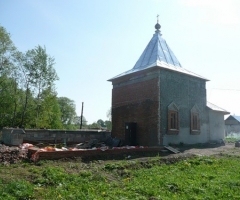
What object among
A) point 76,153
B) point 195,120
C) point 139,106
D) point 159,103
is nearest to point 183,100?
point 195,120

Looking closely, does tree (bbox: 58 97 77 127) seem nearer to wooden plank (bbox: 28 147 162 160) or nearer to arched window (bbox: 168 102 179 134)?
arched window (bbox: 168 102 179 134)

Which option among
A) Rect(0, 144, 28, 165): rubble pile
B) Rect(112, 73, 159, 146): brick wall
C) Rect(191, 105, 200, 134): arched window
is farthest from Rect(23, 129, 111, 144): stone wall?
Rect(191, 105, 200, 134): arched window

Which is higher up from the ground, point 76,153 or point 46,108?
point 46,108

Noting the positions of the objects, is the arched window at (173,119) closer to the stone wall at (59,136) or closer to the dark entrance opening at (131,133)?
the dark entrance opening at (131,133)

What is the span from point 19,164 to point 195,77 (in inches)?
543

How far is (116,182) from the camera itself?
680cm

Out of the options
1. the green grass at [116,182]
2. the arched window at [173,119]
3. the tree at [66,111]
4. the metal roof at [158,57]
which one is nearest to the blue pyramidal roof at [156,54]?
the metal roof at [158,57]

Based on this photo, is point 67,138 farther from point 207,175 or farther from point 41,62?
point 41,62

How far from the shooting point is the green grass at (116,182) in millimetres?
5562

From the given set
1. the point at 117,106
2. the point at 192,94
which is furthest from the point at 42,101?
the point at 192,94

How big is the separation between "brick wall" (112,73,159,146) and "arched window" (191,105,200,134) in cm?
376

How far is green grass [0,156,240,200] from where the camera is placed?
18.2 ft

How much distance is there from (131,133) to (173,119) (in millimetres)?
2978

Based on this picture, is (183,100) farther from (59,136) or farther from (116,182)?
(116,182)
